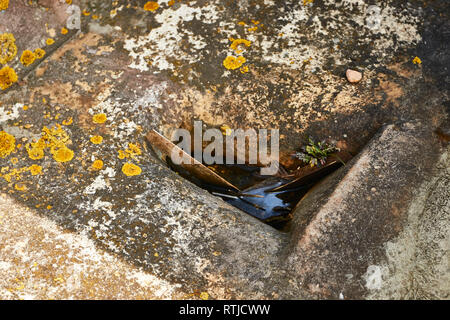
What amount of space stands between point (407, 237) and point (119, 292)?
158 cm

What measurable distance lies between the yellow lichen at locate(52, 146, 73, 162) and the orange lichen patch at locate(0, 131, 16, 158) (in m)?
0.31

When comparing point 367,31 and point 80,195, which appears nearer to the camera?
point 80,195

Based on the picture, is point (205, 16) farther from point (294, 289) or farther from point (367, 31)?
point (294, 289)

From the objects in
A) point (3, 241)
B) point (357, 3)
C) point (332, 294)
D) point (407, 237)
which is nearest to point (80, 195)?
point (3, 241)

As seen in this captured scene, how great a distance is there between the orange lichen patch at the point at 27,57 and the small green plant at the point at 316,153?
219 cm

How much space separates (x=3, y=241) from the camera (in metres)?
2.10

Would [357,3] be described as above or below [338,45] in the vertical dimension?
above

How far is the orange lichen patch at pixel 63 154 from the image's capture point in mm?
2427

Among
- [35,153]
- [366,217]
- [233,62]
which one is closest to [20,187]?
[35,153]

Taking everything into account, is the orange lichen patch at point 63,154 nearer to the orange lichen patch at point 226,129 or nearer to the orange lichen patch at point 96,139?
the orange lichen patch at point 96,139

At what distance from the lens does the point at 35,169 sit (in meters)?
2.40

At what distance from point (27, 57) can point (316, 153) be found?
2336 millimetres

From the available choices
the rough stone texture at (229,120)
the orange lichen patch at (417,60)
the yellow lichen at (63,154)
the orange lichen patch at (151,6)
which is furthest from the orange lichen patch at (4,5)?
the orange lichen patch at (417,60)

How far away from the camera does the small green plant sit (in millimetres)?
2586
